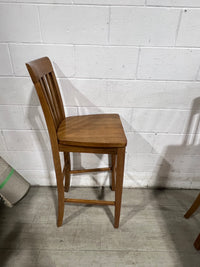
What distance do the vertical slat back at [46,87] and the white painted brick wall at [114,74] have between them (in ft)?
0.40

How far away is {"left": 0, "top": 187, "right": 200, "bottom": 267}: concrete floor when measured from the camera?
1.05 meters

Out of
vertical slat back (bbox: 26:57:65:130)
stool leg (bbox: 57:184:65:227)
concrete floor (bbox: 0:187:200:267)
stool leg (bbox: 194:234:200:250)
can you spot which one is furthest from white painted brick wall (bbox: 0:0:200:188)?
stool leg (bbox: 194:234:200:250)

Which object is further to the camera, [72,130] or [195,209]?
[195,209]

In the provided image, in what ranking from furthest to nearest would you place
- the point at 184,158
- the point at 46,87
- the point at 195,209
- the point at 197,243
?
the point at 184,158, the point at 195,209, the point at 197,243, the point at 46,87

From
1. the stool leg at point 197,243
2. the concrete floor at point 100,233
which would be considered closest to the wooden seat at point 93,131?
the concrete floor at point 100,233

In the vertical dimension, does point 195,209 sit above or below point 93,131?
below

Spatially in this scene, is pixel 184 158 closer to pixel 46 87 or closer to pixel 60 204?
pixel 60 204

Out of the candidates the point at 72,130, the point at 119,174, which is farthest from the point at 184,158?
the point at 72,130

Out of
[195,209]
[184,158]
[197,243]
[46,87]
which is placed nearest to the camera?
[46,87]

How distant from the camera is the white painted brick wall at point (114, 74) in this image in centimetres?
99

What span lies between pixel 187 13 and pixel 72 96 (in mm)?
824

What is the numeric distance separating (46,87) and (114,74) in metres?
0.45

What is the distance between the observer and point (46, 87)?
92cm

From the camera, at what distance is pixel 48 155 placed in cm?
143
